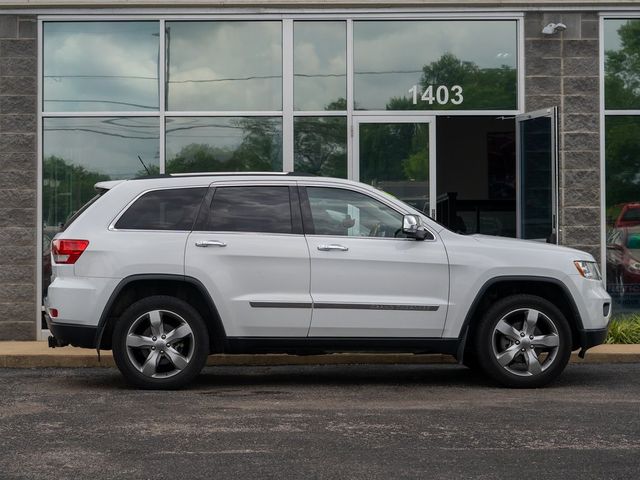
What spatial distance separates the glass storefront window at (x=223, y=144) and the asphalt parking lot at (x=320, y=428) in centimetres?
411

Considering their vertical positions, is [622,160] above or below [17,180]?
above

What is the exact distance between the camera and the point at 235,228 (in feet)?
32.8

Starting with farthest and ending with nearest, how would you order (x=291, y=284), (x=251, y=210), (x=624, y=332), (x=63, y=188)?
(x=63, y=188), (x=624, y=332), (x=251, y=210), (x=291, y=284)

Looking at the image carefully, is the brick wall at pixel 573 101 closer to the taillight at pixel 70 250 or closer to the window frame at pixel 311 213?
the window frame at pixel 311 213

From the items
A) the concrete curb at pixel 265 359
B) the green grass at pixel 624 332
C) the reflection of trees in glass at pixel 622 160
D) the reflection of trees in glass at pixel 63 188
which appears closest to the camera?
the concrete curb at pixel 265 359

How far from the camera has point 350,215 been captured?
1009 centimetres

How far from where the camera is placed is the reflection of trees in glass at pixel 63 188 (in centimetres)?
1446

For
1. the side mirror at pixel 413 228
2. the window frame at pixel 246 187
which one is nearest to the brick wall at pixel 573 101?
the side mirror at pixel 413 228

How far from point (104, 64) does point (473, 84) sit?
15.3 ft

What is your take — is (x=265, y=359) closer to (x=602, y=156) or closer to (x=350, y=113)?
(x=350, y=113)

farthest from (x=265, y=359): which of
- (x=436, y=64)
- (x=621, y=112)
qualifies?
(x=621, y=112)

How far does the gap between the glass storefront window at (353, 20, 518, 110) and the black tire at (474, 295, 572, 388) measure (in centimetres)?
518

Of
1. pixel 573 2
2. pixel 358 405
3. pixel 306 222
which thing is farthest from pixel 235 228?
pixel 573 2

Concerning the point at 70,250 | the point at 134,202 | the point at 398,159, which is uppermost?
the point at 398,159
